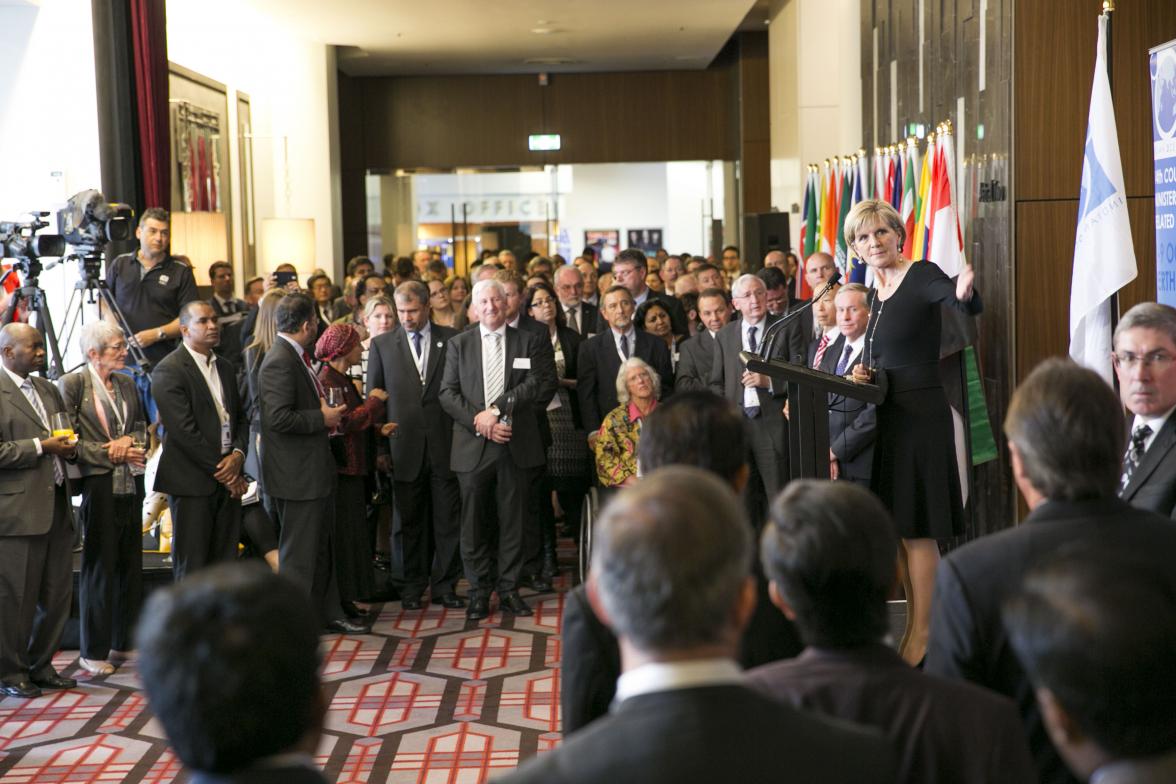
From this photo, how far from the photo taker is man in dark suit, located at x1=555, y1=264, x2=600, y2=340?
30.6 feet

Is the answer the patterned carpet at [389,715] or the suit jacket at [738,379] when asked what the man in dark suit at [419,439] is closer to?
the patterned carpet at [389,715]

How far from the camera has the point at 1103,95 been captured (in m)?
5.48

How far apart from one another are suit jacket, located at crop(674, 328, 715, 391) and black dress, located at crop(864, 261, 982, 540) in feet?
7.26

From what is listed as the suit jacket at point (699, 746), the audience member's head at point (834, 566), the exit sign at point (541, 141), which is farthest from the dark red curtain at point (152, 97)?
the exit sign at point (541, 141)

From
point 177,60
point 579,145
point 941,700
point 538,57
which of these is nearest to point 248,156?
point 177,60

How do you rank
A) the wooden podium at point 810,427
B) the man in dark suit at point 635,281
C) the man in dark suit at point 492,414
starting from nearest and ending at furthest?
1. the wooden podium at point 810,427
2. the man in dark suit at point 492,414
3. the man in dark suit at point 635,281

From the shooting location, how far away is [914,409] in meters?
5.02

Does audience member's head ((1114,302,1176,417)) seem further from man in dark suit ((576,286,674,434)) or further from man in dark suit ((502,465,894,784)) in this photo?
man in dark suit ((576,286,674,434))

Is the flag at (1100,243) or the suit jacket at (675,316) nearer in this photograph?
the flag at (1100,243)

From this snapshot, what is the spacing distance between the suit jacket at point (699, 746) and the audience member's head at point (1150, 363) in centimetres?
197

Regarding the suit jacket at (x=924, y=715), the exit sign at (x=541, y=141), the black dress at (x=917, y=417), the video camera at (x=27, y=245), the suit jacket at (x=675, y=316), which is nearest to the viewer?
the suit jacket at (x=924, y=715)

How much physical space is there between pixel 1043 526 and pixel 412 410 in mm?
5300

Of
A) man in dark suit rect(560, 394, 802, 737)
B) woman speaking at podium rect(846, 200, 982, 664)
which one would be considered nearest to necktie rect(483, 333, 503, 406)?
woman speaking at podium rect(846, 200, 982, 664)

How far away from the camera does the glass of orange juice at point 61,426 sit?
5.55 meters
